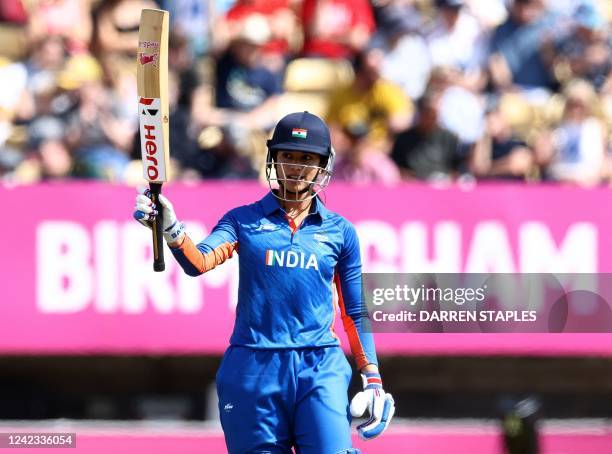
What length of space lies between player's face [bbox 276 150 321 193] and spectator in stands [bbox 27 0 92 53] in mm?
5271

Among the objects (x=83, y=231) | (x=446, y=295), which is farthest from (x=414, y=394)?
(x=83, y=231)

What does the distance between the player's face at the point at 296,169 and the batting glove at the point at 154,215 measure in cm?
53

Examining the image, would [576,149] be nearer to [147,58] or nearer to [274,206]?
[274,206]

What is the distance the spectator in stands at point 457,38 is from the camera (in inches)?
400

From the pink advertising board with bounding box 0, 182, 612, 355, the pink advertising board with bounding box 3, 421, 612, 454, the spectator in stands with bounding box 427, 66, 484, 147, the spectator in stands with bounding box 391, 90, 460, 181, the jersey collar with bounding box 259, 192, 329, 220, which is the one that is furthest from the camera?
the spectator in stands with bounding box 427, 66, 484, 147

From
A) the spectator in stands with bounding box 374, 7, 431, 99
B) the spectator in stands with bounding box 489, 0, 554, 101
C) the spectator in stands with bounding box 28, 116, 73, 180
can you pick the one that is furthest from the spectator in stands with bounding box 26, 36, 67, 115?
the spectator in stands with bounding box 489, 0, 554, 101

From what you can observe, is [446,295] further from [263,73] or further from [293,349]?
[293,349]

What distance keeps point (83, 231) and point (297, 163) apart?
3.60 metres

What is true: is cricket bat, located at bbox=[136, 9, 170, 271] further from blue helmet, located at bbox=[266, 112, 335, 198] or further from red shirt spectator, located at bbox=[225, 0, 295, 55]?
red shirt spectator, located at bbox=[225, 0, 295, 55]

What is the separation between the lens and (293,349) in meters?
5.13

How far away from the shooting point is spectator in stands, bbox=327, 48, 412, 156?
9.52m

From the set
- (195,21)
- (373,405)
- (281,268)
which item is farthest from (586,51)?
(281,268)

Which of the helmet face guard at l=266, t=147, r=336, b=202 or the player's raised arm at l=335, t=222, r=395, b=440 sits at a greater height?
the helmet face guard at l=266, t=147, r=336, b=202

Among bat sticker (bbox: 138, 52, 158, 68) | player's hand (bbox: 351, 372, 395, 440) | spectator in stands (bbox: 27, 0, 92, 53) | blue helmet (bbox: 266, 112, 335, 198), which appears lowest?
player's hand (bbox: 351, 372, 395, 440)
